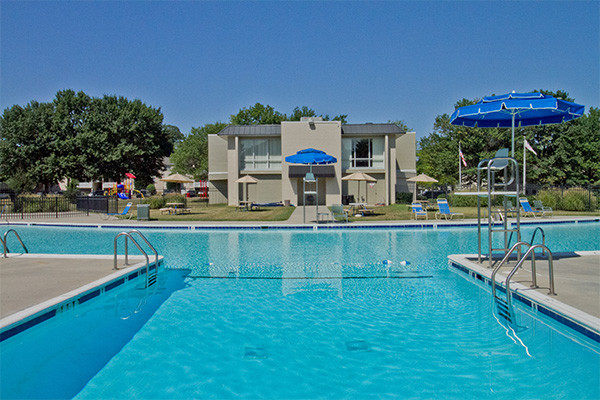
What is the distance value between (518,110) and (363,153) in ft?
68.8

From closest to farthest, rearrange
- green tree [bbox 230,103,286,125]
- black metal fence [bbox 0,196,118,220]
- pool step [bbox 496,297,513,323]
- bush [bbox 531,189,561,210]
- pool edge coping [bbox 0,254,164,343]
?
pool edge coping [bbox 0,254,164,343] < pool step [bbox 496,297,513,323] < black metal fence [bbox 0,196,118,220] < bush [bbox 531,189,561,210] < green tree [bbox 230,103,286,125]

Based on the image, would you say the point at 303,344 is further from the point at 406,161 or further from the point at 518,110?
the point at 406,161

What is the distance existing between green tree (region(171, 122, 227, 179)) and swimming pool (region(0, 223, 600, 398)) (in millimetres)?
40349

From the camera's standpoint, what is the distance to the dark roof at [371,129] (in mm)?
27594

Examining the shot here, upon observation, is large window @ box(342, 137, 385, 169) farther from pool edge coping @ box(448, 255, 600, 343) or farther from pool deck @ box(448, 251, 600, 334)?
pool edge coping @ box(448, 255, 600, 343)

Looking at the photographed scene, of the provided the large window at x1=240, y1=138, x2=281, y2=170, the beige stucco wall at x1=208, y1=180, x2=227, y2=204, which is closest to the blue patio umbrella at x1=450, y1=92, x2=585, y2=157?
the large window at x1=240, y1=138, x2=281, y2=170

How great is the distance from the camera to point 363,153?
2883cm

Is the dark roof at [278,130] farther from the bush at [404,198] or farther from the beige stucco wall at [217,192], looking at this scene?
the beige stucco wall at [217,192]

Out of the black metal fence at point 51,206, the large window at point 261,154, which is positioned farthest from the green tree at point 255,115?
the black metal fence at point 51,206

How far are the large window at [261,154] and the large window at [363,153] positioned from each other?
4.93 metres

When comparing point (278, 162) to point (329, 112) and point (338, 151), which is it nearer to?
point (338, 151)

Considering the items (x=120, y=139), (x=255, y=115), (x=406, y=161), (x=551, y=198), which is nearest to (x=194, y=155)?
(x=255, y=115)

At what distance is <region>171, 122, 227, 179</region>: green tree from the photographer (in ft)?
154

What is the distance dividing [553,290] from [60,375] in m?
6.13
